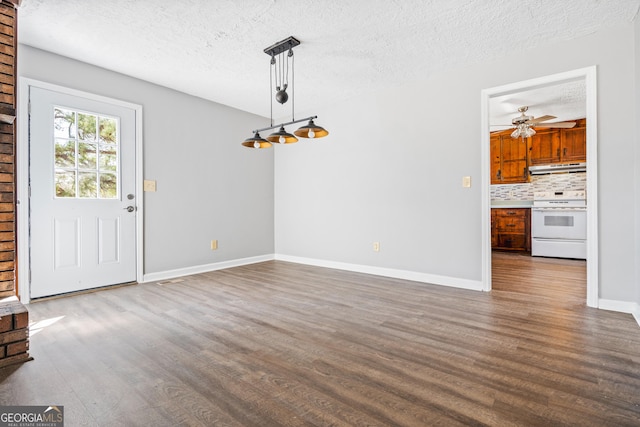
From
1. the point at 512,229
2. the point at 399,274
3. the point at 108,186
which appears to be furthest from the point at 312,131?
the point at 512,229

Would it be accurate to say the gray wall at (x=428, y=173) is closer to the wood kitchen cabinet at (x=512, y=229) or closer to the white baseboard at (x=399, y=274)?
the white baseboard at (x=399, y=274)

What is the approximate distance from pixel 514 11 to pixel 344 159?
2.56m

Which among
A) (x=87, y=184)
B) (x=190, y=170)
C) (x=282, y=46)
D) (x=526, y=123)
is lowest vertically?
(x=87, y=184)

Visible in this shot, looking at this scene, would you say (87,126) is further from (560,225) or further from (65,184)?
(560,225)

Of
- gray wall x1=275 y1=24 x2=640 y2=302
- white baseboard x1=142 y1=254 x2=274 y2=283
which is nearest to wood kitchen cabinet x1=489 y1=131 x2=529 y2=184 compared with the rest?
gray wall x1=275 y1=24 x2=640 y2=302

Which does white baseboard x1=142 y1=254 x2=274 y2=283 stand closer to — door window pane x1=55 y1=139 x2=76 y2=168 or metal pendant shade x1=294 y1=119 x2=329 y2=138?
door window pane x1=55 y1=139 x2=76 y2=168

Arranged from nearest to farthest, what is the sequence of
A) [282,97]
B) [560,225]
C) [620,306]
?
[620,306] → [282,97] → [560,225]

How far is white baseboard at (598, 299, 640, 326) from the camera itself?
2.50m

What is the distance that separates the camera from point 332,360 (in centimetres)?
182

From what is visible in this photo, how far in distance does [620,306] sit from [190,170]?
16.1ft

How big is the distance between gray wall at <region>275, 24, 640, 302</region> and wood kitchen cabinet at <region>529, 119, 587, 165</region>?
360cm

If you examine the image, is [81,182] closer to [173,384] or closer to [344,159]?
[173,384]

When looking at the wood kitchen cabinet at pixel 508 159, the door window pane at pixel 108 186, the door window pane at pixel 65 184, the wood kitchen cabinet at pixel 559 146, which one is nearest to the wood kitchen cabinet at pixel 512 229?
the wood kitchen cabinet at pixel 508 159

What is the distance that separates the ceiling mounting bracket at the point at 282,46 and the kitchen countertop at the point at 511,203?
543cm
